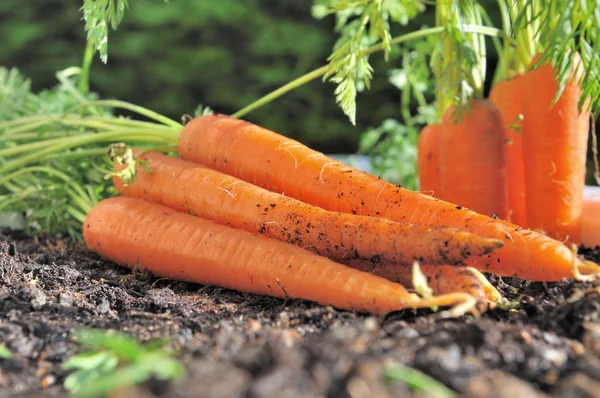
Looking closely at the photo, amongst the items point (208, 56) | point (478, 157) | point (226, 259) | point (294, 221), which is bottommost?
point (226, 259)

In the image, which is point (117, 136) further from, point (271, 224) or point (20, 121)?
point (271, 224)

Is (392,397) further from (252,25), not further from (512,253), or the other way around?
(252,25)

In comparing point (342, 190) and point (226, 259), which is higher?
point (342, 190)

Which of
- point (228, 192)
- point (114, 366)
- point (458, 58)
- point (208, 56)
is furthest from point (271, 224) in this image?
point (208, 56)

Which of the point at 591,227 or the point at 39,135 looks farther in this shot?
the point at 39,135

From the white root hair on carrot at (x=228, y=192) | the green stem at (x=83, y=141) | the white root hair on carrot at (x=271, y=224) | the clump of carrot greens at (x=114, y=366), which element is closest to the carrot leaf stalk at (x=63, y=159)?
the green stem at (x=83, y=141)

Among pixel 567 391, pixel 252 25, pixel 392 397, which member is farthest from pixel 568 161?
pixel 252 25
